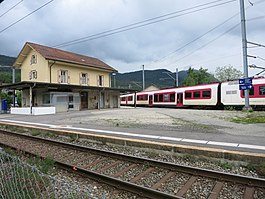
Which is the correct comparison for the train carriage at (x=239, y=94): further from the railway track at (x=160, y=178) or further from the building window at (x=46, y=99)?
the building window at (x=46, y=99)

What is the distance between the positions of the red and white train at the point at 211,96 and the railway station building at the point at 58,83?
310 inches

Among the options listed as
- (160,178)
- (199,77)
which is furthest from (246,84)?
(199,77)

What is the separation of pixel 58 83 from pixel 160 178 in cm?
2149

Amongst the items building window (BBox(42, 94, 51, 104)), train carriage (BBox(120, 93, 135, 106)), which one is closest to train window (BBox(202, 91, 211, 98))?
train carriage (BBox(120, 93, 135, 106))

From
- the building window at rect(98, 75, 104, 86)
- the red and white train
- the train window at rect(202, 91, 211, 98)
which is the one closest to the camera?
the red and white train

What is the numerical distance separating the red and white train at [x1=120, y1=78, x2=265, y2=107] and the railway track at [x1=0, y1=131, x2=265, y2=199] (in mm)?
17075

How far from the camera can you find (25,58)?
2762 centimetres

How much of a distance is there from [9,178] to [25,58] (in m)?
28.0

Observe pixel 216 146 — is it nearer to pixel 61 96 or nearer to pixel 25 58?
pixel 61 96

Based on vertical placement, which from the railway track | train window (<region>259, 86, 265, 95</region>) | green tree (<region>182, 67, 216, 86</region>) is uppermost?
green tree (<region>182, 67, 216, 86</region>)

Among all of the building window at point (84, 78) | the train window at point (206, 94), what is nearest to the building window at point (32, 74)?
the building window at point (84, 78)

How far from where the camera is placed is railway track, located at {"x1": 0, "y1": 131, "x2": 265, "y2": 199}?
3502 millimetres

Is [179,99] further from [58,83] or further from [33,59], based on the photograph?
[33,59]

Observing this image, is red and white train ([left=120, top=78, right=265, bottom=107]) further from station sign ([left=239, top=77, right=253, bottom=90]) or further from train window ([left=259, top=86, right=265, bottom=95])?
station sign ([left=239, top=77, right=253, bottom=90])
